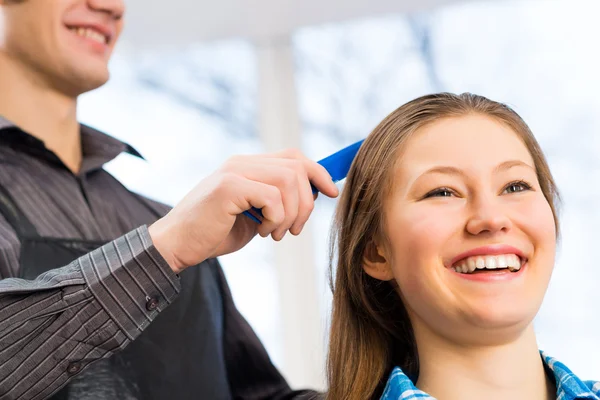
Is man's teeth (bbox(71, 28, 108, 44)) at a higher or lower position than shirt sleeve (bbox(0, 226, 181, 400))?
higher

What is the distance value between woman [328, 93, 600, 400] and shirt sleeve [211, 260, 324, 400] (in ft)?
0.82

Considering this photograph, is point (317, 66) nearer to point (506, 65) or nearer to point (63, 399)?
point (506, 65)

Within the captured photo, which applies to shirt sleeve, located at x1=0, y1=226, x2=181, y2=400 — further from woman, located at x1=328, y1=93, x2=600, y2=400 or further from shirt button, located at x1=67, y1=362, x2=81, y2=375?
woman, located at x1=328, y1=93, x2=600, y2=400

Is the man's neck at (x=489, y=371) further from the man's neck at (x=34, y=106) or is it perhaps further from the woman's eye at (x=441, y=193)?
the man's neck at (x=34, y=106)

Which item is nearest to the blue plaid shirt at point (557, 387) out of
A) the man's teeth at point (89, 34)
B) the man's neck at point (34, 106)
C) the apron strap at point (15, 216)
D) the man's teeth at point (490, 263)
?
the man's teeth at point (490, 263)

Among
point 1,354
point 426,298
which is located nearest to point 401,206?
point 426,298

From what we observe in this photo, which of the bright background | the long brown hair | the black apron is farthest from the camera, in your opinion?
the bright background

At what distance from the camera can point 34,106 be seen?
190cm

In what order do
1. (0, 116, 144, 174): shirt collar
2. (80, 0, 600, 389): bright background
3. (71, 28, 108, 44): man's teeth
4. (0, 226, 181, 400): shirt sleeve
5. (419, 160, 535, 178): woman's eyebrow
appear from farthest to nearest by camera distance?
1. (80, 0, 600, 389): bright background
2. (71, 28, 108, 44): man's teeth
3. (0, 116, 144, 174): shirt collar
4. (419, 160, 535, 178): woman's eyebrow
5. (0, 226, 181, 400): shirt sleeve

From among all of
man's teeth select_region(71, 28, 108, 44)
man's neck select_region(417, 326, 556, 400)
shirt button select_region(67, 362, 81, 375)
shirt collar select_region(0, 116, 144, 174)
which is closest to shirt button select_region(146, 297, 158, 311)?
shirt button select_region(67, 362, 81, 375)

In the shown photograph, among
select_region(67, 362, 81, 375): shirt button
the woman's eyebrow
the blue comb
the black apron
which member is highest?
the woman's eyebrow

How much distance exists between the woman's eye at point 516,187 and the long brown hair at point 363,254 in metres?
0.11

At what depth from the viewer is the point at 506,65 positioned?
360cm

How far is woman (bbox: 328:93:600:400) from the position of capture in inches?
55.3
